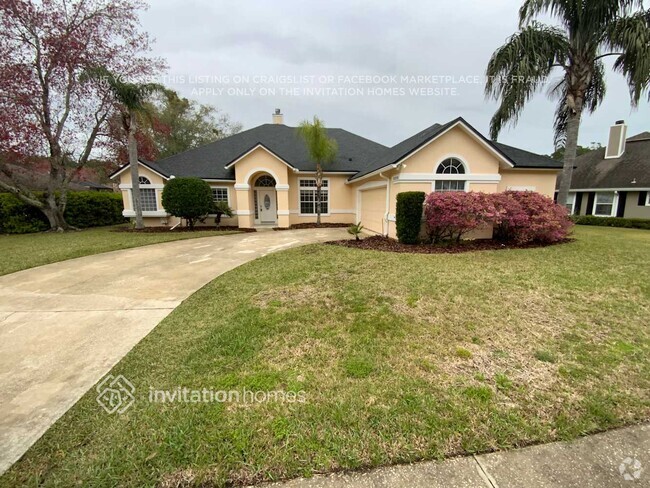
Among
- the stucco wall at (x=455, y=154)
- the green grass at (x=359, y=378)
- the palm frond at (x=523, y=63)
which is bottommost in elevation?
the green grass at (x=359, y=378)

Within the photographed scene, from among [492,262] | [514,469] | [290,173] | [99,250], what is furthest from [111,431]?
[290,173]

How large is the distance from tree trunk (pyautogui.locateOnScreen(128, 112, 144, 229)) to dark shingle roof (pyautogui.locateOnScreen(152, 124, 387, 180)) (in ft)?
5.43

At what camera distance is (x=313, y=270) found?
20.7 ft

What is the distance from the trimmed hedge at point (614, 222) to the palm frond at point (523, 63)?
8079mm

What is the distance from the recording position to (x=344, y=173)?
1602cm

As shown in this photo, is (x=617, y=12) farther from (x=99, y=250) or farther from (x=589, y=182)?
(x=99, y=250)

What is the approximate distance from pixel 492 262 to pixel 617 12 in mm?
10066

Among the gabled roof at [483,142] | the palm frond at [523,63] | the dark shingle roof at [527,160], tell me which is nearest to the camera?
the gabled roof at [483,142]

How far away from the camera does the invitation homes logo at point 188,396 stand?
98.2 inches

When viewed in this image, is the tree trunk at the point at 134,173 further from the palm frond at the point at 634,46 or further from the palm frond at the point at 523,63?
the palm frond at the point at 634,46

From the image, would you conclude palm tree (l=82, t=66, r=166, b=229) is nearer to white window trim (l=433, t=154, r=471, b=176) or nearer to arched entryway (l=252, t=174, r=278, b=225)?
arched entryway (l=252, t=174, r=278, b=225)

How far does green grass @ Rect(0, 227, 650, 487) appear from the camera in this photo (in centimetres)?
198

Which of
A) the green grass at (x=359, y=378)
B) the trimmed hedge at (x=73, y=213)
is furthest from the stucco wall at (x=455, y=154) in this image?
the trimmed hedge at (x=73, y=213)

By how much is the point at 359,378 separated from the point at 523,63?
12396mm
